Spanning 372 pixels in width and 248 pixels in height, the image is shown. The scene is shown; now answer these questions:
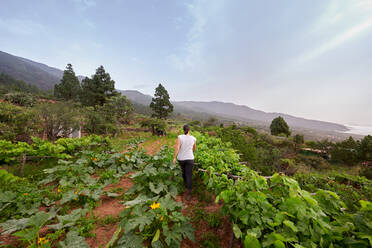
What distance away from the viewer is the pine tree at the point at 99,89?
25959 mm

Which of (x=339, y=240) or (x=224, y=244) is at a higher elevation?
(x=339, y=240)

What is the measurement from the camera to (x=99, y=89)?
2581 centimetres

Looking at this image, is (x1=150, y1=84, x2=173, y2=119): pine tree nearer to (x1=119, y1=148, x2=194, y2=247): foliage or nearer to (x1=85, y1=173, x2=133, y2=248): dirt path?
(x1=85, y1=173, x2=133, y2=248): dirt path

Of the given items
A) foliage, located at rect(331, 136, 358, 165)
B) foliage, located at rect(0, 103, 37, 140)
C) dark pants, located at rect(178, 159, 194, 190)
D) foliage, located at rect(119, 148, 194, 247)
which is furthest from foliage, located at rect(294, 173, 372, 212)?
foliage, located at rect(331, 136, 358, 165)

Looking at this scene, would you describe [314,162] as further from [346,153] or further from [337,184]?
[337,184]

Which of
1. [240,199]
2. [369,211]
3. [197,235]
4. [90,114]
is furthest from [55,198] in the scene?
[90,114]

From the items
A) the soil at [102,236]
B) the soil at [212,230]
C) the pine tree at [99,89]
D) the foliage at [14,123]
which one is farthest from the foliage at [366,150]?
the pine tree at [99,89]

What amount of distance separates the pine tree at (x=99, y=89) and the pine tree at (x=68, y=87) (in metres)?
7.40

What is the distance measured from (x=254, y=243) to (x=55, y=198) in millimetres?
4236

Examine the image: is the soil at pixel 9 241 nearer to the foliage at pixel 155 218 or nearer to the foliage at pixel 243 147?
the foliage at pixel 155 218

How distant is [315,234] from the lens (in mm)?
1228

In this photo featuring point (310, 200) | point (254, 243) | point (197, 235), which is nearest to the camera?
point (254, 243)

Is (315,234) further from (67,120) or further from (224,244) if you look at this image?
(67,120)

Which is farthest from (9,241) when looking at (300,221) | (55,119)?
(55,119)
